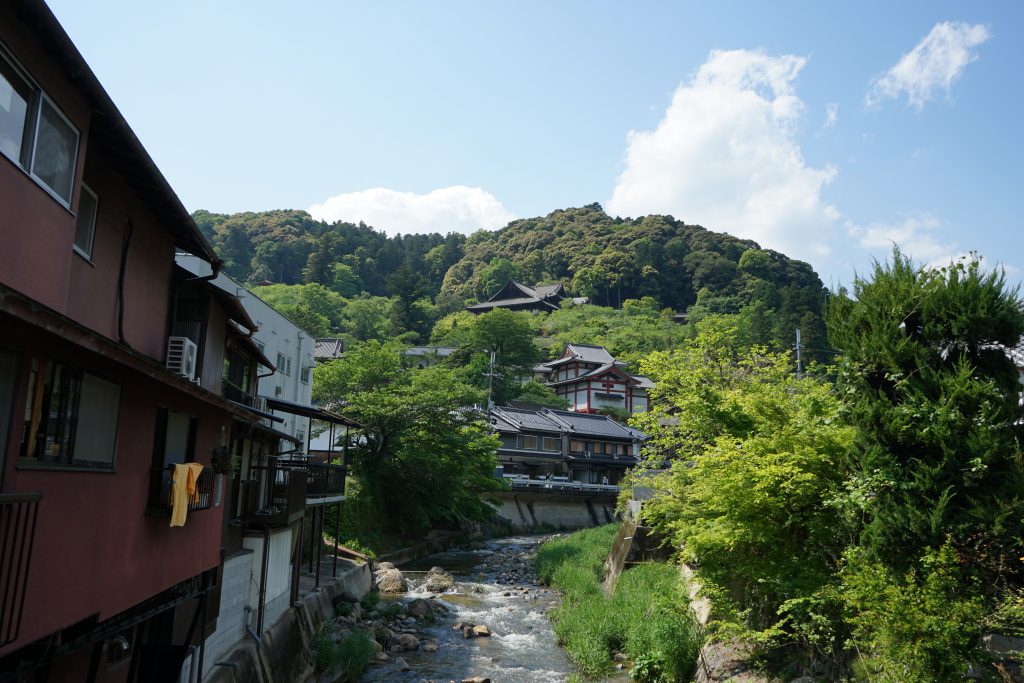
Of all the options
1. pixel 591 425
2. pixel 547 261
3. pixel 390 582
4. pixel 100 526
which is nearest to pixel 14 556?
pixel 100 526

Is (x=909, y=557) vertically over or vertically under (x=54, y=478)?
under

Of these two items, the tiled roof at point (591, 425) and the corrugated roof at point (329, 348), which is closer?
the corrugated roof at point (329, 348)

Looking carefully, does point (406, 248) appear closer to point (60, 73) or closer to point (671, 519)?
point (671, 519)

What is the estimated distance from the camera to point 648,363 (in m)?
23.3

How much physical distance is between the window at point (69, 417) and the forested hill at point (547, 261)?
87526 millimetres

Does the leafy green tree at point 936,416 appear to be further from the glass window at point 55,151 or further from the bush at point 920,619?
the glass window at point 55,151

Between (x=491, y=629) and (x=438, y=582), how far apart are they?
6.48m

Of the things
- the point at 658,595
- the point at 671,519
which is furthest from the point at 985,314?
the point at 658,595

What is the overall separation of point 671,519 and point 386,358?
68.7ft

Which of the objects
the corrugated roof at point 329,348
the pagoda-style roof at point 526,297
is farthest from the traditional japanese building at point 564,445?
the pagoda-style roof at point 526,297

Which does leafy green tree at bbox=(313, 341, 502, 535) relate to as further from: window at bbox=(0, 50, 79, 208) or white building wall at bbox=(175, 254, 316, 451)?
window at bbox=(0, 50, 79, 208)

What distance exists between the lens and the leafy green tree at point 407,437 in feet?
111

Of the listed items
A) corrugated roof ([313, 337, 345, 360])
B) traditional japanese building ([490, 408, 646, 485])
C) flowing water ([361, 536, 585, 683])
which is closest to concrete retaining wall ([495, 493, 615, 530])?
traditional japanese building ([490, 408, 646, 485])

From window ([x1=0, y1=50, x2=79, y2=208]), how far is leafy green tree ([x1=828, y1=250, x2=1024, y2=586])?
37.4ft
